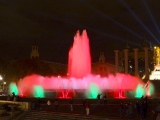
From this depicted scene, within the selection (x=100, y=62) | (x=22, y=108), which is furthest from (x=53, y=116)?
(x=100, y=62)

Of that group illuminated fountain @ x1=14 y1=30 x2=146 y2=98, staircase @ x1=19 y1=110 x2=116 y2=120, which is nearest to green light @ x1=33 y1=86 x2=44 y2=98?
illuminated fountain @ x1=14 y1=30 x2=146 y2=98

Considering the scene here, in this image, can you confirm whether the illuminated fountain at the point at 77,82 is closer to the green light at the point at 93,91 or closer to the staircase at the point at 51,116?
the green light at the point at 93,91

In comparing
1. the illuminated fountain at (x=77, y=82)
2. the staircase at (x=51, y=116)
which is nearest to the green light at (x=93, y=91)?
the illuminated fountain at (x=77, y=82)

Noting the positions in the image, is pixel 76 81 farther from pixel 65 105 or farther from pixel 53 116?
pixel 53 116

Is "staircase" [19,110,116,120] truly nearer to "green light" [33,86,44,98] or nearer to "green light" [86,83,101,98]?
"green light" [86,83,101,98]

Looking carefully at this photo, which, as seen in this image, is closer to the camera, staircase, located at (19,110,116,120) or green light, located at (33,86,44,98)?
staircase, located at (19,110,116,120)

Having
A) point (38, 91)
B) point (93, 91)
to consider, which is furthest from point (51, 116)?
point (38, 91)

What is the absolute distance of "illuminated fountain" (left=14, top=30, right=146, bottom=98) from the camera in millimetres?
40600

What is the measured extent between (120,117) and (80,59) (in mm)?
29082

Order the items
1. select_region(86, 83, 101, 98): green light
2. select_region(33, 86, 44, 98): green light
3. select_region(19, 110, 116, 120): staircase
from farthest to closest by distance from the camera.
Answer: select_region(33, 86, 44, 98): green light, select_region(86, 83, 101, 98): green light, select_region(19, 110, 116, 120): staircase

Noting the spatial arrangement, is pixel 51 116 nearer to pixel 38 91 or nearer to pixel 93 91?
pixel 93 91

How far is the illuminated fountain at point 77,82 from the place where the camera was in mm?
40600

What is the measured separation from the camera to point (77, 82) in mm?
45969

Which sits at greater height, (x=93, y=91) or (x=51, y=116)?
(x=93, y=91)
